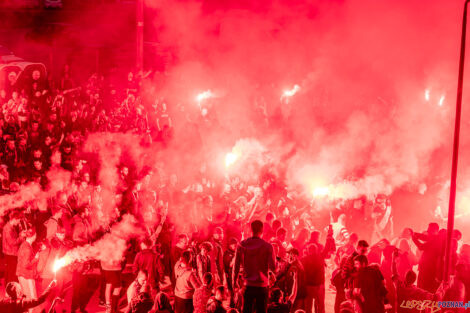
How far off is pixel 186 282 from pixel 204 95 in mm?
10133

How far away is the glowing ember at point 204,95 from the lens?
1585 cm

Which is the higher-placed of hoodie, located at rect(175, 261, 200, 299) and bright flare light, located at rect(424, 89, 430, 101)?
bright flare light, located at rect(424, 89, 430, 101)

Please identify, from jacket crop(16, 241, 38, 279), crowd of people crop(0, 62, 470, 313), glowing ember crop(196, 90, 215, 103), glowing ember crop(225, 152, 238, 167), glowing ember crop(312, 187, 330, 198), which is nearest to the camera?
crowd of people crop(0, 62, 470, 313)

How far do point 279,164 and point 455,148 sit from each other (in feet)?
20.0

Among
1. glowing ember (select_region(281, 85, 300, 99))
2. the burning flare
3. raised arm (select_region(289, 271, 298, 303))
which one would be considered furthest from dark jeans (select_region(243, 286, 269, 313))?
glowing ember (select_region(281, 85, 300, 99))

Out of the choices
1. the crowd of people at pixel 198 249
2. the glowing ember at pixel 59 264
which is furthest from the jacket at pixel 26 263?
the glowing ember at pixel 59 264

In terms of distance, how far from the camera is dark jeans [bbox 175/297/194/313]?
21.2 ft

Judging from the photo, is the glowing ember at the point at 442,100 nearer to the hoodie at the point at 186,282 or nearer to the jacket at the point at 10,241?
the hoodie at the point at 186,282

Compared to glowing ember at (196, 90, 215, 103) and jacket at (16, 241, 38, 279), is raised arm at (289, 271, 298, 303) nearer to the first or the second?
jacket at (16, 241, 38, 279)

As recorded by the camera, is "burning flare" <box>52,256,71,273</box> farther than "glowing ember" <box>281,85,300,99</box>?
No

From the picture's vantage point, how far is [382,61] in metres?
14.3

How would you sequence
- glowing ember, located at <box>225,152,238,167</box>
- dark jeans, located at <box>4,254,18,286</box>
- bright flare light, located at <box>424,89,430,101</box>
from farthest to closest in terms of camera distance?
bright flare light, located at <box>424,89,430,101</box>, glowing ember, located at <box>225,152,238,167</box>, dark jeans, located at <box>4,254,18,286</box>

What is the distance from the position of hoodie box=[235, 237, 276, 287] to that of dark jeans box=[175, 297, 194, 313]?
86cm

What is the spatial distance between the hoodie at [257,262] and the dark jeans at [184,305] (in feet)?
2.83
